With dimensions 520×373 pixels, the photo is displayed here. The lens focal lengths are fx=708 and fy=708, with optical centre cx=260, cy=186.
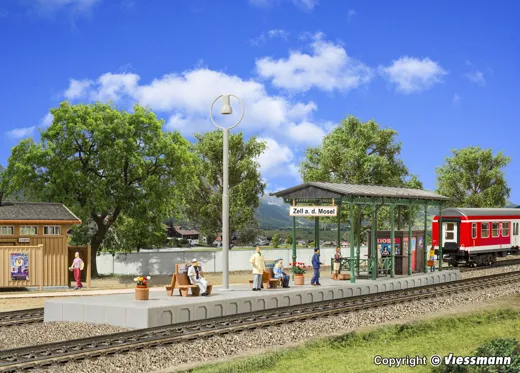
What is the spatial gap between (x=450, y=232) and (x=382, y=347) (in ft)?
86.8

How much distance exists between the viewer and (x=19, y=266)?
29312mm

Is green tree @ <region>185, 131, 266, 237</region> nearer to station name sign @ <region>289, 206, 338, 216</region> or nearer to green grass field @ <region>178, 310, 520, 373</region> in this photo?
station name sign @ <region>289, 206, 338, 216</region>

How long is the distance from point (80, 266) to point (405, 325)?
16.3 metres

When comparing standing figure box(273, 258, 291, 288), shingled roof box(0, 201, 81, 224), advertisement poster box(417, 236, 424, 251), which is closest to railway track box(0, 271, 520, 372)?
standing figure box(273, 258, 291, 288)

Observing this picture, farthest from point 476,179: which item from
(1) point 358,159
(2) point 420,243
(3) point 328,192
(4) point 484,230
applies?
(3) point 328,192

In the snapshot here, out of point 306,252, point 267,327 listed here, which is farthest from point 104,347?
point 306,252

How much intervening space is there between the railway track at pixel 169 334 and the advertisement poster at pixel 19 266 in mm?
13079

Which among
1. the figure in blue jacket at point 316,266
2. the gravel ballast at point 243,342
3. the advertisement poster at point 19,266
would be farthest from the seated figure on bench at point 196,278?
the advertisement poster at point 19,266

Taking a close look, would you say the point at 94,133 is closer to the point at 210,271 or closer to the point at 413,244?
the point at 210,271

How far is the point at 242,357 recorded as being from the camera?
14.1 m

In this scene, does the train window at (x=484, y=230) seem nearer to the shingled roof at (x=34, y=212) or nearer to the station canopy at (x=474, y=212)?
the station canopy at (x=474, y=212)

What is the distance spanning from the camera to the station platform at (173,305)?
18.4 meters

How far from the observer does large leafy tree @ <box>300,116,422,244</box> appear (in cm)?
5162

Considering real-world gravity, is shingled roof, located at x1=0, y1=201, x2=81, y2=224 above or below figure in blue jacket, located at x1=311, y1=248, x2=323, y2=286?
above
